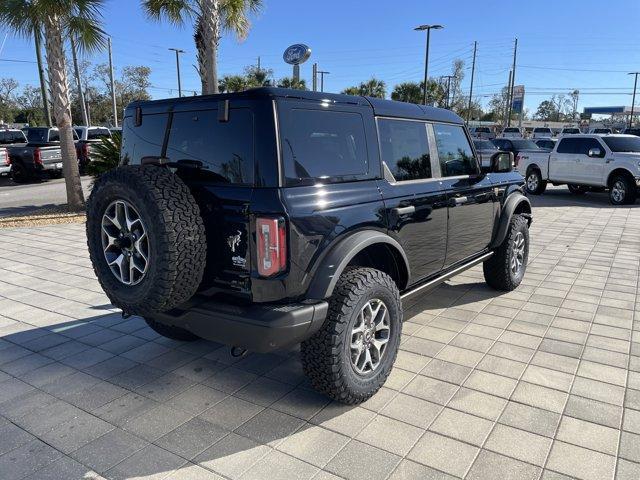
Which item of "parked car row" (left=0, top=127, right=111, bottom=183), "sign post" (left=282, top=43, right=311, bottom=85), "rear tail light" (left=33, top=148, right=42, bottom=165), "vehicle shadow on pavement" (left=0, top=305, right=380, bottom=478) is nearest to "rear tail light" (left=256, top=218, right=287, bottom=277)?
"vehicle shadow on pavement" (left=0, top=305, right=380, bottom=478)

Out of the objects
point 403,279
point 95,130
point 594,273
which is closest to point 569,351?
point 403,279

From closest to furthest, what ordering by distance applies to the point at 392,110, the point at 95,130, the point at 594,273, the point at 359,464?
the point at 359,464 < the point at 392,110 < the point at 594,273 < the point at 95,130

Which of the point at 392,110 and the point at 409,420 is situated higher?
the point at 392,110

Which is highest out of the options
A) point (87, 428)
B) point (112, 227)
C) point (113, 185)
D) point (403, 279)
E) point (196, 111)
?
point (196, 111)

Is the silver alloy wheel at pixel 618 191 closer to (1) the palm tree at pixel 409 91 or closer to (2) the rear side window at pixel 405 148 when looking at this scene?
(2) the rear side window at pixel 405 148

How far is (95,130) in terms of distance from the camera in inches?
903

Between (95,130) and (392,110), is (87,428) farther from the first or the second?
(95,130)

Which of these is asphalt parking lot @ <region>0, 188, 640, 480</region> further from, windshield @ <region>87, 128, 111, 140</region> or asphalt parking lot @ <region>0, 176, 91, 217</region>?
windshield @ <region>87, 128, 111, 140</region>

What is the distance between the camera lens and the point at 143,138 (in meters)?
3.46

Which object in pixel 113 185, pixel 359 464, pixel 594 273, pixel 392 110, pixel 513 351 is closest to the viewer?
pixel 359 464

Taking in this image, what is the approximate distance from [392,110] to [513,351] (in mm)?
2148

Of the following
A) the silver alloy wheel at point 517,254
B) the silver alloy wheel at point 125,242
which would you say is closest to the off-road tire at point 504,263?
the silver alloy wheel at point 517,254

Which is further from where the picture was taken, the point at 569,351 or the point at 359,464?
the point at 569,351

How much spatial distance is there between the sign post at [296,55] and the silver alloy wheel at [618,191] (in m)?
8.80
